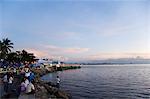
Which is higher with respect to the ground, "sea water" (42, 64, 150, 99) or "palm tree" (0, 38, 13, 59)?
"palm tree" (0, 38, 13, 59)

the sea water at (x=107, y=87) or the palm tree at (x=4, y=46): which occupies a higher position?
the palm tree at (x=4, y=46)

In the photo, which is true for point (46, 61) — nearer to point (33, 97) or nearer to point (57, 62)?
point (57, 62)

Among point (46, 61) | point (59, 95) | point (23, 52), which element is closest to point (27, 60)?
point (23, 52)

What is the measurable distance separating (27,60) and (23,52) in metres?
3.35

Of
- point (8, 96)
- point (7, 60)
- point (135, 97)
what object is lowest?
point (135, 97)

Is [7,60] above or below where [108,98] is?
above

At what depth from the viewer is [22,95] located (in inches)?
618

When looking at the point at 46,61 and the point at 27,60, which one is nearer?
the point at 27,60

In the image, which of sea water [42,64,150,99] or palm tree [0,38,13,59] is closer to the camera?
sea water [42,64,150,99]

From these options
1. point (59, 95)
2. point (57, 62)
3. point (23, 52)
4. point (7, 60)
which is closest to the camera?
point (59, 95)

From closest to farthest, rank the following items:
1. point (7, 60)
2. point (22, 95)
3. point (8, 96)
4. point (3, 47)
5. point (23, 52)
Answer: point (22, 95), point (8, 96), point (3, 47), point (7, 60), point (23, 52)

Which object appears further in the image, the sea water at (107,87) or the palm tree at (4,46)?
the palm tree at (4,46)

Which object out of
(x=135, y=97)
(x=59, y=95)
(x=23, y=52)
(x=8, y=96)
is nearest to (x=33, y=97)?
(x=8, y=96)

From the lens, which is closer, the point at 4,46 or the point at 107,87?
the point at 107,87
